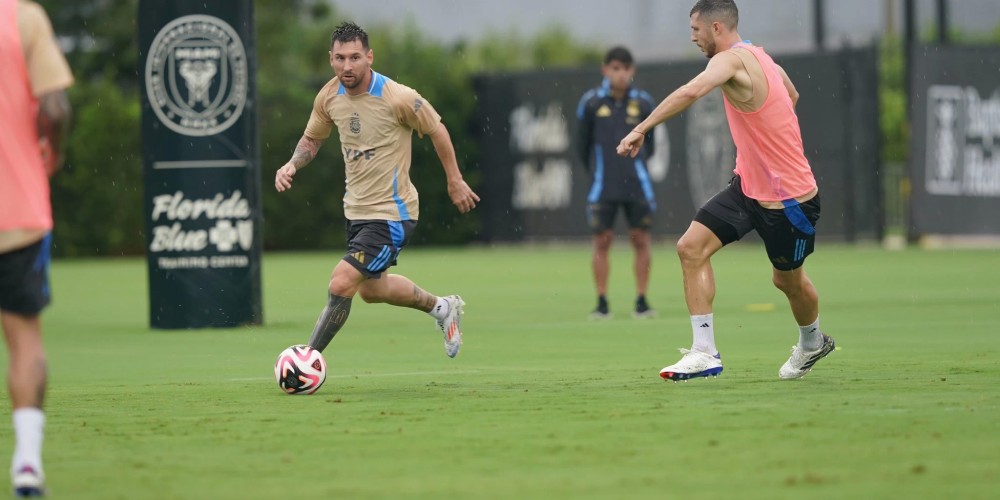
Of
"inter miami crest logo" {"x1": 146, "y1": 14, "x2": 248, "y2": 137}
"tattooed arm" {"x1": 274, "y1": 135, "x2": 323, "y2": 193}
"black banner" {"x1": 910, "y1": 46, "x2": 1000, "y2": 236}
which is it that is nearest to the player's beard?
"tattooed arm" {"x1": 274, "y1": 135, "x2": 323, "y2": 193}

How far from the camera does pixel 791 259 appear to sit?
969 centimetres

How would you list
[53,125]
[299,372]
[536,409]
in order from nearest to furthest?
[53,125] → [536,409] → [299,372]

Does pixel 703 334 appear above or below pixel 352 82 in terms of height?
A: below

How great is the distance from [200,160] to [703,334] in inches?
269

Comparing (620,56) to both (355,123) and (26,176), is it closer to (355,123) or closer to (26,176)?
(355,123)

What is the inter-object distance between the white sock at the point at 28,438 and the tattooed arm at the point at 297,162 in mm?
3903

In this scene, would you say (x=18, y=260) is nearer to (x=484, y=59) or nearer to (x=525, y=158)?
(x=525, y=158)

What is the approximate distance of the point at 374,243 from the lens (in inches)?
400

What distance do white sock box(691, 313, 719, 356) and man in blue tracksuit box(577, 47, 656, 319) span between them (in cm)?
623

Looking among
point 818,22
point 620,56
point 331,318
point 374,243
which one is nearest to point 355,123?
point 374,243

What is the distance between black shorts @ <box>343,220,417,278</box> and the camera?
1011 cm

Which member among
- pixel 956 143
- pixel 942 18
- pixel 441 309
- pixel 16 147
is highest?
pixel 942 18

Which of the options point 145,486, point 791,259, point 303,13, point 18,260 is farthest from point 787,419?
point 303,13

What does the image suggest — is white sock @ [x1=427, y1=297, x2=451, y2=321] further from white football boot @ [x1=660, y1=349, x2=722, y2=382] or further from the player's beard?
white football boot @ [x1=660, y1=349, x2=722, y2=382]
